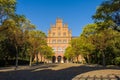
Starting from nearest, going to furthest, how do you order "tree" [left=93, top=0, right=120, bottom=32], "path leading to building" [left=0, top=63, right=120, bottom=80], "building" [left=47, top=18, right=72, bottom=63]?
"path leading to building" [left=0, top=63, right=120, bottom=80] < "tree" [left=93, top=0, right=120, bottom=32] < "building" [left=47, top=18, right=72, bottom=63]

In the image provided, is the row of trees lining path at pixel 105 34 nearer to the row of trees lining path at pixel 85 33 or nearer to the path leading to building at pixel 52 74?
the row of trees lining path at pixel 85 33

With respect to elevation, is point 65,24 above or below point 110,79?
above

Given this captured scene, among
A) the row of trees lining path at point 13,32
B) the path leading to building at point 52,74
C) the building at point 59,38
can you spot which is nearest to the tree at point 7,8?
the row of trees lining path at point 13,32

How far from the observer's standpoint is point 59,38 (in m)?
114

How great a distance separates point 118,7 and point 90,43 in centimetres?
2872

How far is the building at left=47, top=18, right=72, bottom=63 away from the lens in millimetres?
110750

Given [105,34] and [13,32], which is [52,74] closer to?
[13,32]

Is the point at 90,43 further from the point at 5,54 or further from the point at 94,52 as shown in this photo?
the point at 5,54

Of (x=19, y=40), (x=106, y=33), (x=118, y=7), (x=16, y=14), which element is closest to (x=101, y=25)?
(x=118, y=7)

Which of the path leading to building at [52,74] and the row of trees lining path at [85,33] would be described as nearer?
the path leading to building at [52,74]

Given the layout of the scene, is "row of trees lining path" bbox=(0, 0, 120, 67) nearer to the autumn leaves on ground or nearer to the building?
the autumn leaves on ground

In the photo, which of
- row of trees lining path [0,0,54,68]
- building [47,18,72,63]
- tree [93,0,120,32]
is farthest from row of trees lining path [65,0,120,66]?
building [47,18,72,63]

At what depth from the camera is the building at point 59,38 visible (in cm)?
11075

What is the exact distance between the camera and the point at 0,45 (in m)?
46.5
